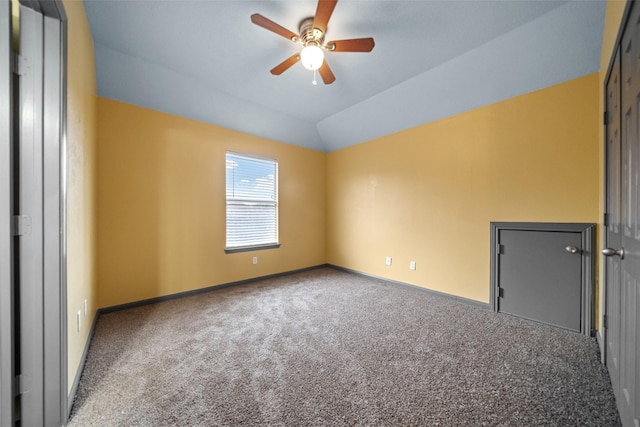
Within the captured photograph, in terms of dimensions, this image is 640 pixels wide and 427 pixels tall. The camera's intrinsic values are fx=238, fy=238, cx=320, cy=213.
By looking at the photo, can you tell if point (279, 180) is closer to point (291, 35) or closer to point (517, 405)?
point (291, 35)

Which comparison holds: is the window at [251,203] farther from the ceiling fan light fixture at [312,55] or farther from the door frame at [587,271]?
the door frame at [587,271]

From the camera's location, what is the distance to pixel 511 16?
2.02m

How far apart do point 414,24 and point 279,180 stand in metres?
2.91

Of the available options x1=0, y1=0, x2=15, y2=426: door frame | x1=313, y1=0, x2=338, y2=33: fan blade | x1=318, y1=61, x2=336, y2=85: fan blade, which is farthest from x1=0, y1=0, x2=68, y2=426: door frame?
x1=318, y1=61, x2=336, y2=85: fan blade

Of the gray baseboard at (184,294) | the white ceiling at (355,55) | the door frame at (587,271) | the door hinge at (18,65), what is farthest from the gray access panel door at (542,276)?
the door hinge at (18,65)

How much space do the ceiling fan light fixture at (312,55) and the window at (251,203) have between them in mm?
2173

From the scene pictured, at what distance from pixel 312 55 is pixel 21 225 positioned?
6.97 feet

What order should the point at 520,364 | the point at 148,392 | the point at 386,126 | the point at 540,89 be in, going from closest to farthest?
1. the point at 148,392
2. the point at 520,364
3. the point at 540,89
4. the point at 386,126

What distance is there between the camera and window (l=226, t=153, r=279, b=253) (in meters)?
3.78

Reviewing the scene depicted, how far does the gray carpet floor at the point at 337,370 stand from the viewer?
135cm

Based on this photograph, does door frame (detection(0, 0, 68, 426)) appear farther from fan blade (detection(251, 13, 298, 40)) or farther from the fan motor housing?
the fan motor housing

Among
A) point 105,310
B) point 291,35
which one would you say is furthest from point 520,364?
point 105,310

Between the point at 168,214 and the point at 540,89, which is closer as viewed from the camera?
the point at 540,89

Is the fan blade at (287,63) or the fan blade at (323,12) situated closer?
the fan blade at (323,12)
